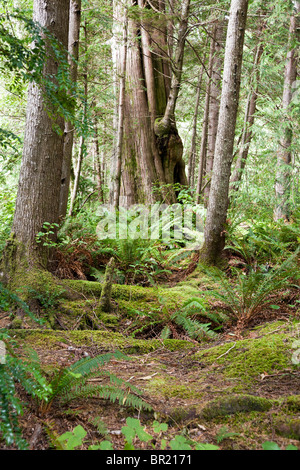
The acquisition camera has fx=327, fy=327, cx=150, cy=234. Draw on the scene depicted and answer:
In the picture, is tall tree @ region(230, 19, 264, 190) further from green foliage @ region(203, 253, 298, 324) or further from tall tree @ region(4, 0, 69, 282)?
tall tree @ region(4, 0, 69, 282)

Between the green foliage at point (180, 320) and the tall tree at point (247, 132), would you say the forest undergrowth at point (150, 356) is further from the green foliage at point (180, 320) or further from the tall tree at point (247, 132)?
the tall tree at point (247, 132)

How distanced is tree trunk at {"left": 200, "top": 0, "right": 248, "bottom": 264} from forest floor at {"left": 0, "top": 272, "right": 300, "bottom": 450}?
1587mm

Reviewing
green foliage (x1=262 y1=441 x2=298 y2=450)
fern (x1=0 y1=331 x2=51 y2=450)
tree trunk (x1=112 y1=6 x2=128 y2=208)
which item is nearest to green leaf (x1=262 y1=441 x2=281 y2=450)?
green foliage (x1=262 y1=441 x2=298 y2=450)

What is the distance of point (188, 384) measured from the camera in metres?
2.39

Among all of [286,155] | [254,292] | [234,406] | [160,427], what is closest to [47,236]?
[254,292]

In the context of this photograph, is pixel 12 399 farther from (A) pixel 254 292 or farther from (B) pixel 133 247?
(B) pixel 133 247

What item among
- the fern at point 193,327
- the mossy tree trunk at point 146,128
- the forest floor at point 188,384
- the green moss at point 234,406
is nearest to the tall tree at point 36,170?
the forest floor at point 188,384

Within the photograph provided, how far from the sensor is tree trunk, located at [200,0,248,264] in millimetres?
4848

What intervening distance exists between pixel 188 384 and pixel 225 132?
376 cm

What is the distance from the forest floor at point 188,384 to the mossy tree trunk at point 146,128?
4.66 m

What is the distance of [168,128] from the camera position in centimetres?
796

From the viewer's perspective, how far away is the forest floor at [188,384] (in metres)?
1.76
